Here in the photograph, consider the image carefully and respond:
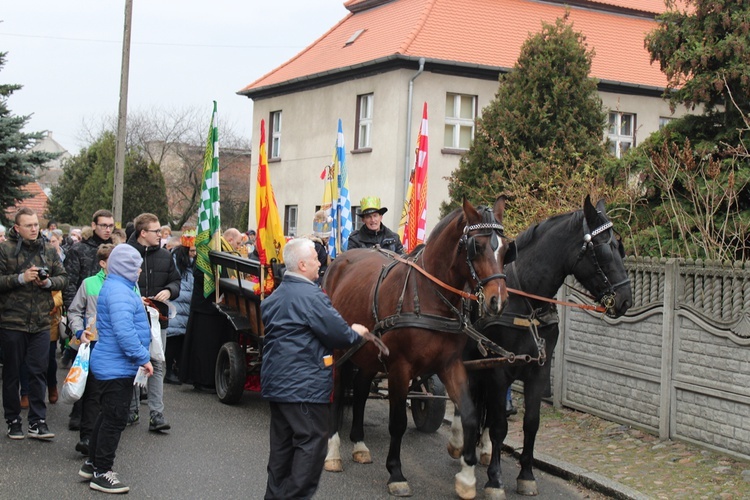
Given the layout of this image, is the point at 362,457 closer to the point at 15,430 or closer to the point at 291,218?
the point at 15,430

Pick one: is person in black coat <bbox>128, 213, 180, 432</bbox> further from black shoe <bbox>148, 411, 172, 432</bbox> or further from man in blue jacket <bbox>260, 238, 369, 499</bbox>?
man in blue jacket <bbox>260, 238, 369, 499</bbox>

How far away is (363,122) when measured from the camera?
28.1 meters

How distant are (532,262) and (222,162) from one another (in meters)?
55.2

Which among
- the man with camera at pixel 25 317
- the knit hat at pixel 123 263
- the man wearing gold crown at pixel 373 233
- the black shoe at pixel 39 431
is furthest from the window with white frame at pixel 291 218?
the knit hat at pixel 123 263

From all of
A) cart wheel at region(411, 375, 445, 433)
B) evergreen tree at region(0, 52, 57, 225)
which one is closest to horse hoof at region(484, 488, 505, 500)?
cart wheel at region(411, 375, 445, 433)

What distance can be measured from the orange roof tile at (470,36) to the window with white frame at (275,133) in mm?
1146

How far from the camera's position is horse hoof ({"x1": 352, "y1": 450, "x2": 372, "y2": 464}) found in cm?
800

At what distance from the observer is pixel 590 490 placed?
24.0 feet

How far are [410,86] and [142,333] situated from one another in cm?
1986

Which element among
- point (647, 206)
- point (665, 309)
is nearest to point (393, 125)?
point (647, 206)

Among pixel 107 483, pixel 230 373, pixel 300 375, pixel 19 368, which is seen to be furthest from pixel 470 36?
pixel 300 375

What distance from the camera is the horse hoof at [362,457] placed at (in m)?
8.00

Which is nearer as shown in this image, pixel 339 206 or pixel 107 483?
pixel 107 483

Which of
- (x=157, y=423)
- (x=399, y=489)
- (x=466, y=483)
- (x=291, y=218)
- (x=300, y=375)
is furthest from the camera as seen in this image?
(x=291, y=218)
